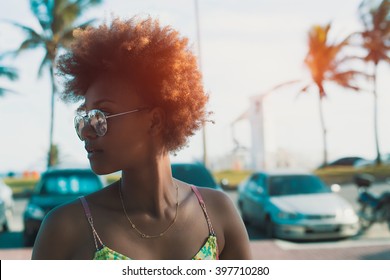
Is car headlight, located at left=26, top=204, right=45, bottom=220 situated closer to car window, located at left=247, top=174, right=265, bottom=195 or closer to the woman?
car window, located at left=247, top=174, right=265, bottom=195

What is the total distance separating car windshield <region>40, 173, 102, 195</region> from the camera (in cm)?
575

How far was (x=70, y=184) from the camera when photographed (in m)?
6.13

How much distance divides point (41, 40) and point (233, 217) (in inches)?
78.3

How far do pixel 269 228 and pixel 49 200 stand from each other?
2350 millimetres

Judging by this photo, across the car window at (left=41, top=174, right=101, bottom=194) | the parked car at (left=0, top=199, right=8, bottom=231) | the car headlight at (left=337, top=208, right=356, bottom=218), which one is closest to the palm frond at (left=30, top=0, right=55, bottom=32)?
the car window at (left=41, top=174, right=101, bottom=194)

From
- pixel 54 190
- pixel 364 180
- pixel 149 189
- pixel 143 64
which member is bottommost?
pixel 364 180

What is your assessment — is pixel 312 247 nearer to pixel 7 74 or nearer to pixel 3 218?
pixel 7 74

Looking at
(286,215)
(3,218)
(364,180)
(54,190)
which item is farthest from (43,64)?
(3,218)

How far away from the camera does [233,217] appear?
1.58 m

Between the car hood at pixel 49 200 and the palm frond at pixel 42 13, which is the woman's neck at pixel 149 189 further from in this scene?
the car hood at pixel 49 200

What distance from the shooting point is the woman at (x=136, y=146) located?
1.42 metres

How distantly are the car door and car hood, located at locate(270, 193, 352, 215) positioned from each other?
236 millimetres
